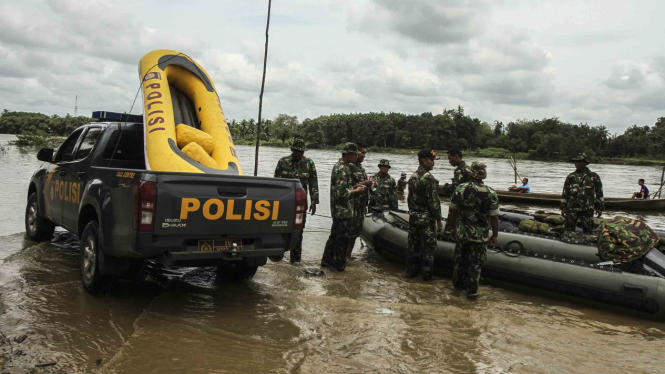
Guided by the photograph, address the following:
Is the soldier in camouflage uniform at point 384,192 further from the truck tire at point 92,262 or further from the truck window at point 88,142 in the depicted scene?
the truck tire at point 92,262

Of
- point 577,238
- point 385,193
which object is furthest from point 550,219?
point 385,193

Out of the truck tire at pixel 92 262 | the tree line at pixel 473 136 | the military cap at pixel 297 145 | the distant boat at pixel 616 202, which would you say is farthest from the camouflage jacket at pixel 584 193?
the tree line at pixel 473 136

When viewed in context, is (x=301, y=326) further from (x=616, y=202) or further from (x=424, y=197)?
(x=616, y=202)

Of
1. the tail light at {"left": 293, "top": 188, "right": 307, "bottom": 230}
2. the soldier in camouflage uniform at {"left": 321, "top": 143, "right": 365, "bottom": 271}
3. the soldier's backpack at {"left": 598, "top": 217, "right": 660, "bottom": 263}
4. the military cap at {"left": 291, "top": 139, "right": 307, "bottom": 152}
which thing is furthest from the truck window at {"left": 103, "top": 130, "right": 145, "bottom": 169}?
the soldier's backpack at {"left": 598, "top": 217, "right": 660, "bottom": 263}

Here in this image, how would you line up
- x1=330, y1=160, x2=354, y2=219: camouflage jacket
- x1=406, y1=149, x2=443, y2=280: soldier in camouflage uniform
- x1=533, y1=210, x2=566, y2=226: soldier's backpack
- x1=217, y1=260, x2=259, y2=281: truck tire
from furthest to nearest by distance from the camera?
x1=533, y1=210, x2=566, y2=226: soldier's backpack → x1=330, y1=160, x2=354, y2=219: camouflage jacket → x1=406, y1=149, x2=443, y2=280: soldier in camouflage uniform → x1=217, y1=260, x2=259, y2=281: truck tire

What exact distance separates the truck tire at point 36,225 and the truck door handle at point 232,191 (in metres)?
4.16

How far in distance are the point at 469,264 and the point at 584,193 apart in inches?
130

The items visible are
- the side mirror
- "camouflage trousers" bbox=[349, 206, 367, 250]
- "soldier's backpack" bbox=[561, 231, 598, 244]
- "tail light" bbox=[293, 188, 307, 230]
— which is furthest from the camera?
"camouflage trousers" bbox=[349, 206, 367, 250]

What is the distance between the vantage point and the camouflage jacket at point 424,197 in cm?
621

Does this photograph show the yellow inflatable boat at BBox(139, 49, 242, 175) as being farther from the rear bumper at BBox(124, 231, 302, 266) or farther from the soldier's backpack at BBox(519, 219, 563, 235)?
the soldier's backpack at BBox(519, 219, 563, 235)

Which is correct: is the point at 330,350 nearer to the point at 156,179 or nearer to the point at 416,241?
the point at 156,179

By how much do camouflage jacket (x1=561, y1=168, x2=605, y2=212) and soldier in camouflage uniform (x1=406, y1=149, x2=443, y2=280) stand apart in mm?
2995

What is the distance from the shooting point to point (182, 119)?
639 centimetres

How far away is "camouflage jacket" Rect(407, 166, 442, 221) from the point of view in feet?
20.4
